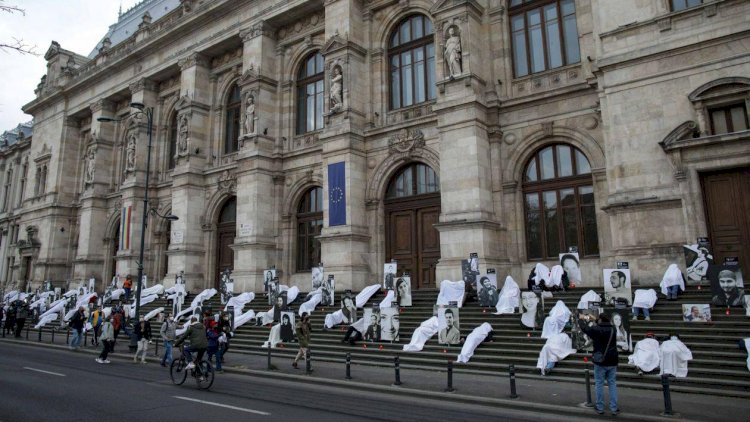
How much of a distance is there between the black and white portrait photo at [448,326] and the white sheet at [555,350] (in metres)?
2.68

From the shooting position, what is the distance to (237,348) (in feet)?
64.6

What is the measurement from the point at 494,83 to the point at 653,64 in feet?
23.1

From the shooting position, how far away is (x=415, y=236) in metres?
23.9

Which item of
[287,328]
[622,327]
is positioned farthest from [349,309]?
[622,327]

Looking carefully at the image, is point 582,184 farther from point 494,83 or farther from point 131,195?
point 131,195

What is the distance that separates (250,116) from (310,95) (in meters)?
3.58

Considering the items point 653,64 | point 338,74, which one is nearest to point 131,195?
point 338,74

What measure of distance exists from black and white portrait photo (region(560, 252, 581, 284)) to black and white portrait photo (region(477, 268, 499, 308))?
2.57m

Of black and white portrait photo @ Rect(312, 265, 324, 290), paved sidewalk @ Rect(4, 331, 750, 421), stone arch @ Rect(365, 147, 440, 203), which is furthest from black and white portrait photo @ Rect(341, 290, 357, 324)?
stone arch @ Rect(365, 147, 440, 203)

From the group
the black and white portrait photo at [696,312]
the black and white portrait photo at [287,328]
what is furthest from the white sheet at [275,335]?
the black and white portrait photo at [696,312]

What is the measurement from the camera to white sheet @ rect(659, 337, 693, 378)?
11.2m

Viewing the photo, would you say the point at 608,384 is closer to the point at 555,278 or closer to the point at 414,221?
the point at 555,278

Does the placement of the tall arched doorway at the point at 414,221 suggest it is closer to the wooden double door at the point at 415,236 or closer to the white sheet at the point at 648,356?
the wooden double door at the point at 415,236

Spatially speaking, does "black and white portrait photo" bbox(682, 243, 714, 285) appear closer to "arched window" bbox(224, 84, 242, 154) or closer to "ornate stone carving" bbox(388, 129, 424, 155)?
"ornate stone carving" bbox(388, 129, 424, 155)
